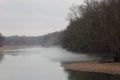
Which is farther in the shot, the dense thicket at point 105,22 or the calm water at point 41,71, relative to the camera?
the dense thicket at point 105,22

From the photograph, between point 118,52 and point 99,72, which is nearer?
point 99,72

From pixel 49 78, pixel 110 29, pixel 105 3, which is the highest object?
pixel 105 3

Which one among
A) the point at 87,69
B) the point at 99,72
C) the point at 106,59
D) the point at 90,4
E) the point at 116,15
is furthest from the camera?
the point at 90,4

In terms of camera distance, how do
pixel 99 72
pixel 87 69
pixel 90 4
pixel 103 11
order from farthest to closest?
pixel 90 4 < pixel 103 11 < pixel 87 69 < pixel 99 72

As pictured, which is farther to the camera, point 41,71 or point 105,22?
point 105,22

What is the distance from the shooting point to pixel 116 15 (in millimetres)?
43250

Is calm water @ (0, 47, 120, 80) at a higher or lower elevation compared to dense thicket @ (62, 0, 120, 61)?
lower

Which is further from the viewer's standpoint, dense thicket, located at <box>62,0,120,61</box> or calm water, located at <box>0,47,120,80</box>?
dense thicket, located at <box>62,0,120,61</box>

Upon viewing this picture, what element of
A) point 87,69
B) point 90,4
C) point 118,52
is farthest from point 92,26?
point 87,69

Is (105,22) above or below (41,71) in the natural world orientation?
above

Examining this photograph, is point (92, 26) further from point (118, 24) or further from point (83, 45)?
point (83, 45)

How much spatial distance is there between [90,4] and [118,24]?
12.2m

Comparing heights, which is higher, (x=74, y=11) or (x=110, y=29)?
(x=74, y=11)

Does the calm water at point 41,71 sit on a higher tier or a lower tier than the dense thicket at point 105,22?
lower
